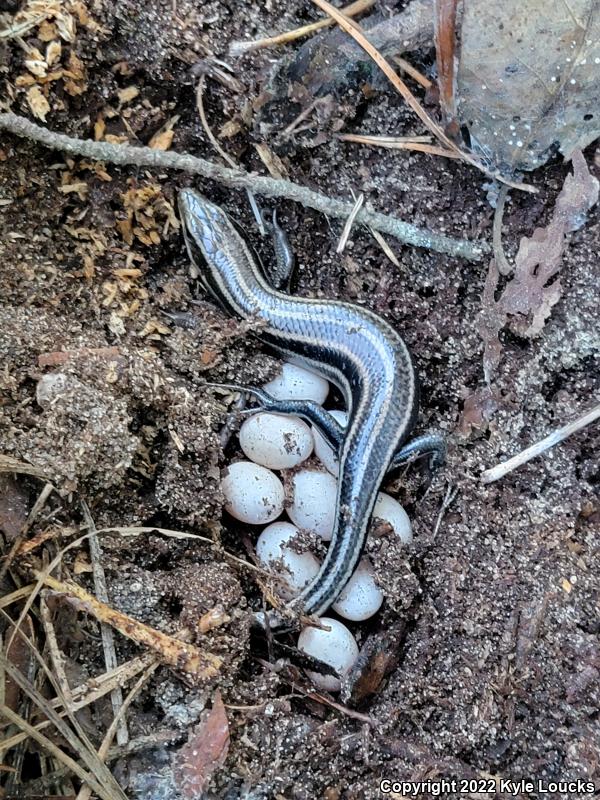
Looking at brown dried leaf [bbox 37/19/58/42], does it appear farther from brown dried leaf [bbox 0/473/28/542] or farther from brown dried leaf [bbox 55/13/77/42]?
brown dried leaf [bbox 0/473/28/542]

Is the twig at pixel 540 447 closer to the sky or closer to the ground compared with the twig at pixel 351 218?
closer to the ground

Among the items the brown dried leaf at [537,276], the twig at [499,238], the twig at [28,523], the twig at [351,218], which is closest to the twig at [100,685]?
the twig at [28,523]

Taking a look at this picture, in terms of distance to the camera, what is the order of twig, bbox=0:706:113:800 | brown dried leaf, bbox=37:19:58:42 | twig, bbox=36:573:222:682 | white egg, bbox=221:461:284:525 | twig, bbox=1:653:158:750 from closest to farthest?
Answer: twig, bbox=0:706:113:800 < twig, bbox=1:653:158:750 < twig, bbox=36:573:222:682 < brown dried leaf, bbox=37:19:58:42 < white egg, bbox=221:461:284:525

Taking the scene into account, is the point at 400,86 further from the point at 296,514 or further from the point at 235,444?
Answer: the point at 296,514

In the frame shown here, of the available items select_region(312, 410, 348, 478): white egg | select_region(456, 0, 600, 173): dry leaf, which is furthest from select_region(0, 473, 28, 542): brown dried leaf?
select_region(456, 0, 600, 173): dry leaf

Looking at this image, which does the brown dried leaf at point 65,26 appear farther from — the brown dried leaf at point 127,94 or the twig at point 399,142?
the twig at point 399,142

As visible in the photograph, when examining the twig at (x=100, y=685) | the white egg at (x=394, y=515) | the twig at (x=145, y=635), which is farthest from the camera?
the white egg at (x=394, y=515)

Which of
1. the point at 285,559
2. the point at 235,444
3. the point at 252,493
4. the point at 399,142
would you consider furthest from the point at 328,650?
the point at 399,142

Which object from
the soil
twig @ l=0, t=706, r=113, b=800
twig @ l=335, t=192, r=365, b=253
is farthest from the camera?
twig @ l=335, t=192, r=365, b=253
